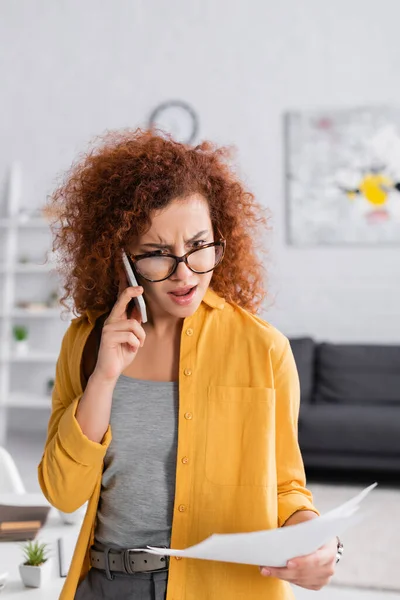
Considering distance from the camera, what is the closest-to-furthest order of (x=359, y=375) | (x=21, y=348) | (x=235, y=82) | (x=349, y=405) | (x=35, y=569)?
(x=35, y=569) < (x=349, y=405) < (x=359, y=375) < (x=235, y=82) < (x=21, y=348)

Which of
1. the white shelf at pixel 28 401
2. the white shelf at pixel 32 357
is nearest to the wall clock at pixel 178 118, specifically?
the white shelf at pixel 32 357

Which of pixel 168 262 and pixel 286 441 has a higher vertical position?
pixel 168 262

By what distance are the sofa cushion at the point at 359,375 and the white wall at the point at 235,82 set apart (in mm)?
425

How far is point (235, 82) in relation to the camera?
207 inches

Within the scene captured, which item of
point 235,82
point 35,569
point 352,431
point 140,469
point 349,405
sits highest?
point 235,82

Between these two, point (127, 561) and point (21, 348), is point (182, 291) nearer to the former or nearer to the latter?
point (127, 561)

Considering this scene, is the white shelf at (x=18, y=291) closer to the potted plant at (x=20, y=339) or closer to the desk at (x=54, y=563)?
the potted plant at (x=20, y=339)

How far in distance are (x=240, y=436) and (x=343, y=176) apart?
423 cm

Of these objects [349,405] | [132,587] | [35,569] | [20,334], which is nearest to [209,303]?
[132,587]

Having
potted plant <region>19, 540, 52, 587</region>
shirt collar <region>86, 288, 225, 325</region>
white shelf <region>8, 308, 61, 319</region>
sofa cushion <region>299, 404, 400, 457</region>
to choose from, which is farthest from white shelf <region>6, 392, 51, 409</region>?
shirt collar <region>86, 288, 225, 325</region>

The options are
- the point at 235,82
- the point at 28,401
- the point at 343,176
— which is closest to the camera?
the point at 343,176

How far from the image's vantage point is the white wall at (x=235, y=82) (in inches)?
197

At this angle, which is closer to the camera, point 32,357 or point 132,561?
point 132,561

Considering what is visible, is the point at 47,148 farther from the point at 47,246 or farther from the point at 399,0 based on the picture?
the point at 399,0
